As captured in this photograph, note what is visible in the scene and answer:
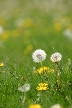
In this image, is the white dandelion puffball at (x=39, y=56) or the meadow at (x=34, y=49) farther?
the white dandelion puffball at (x=39, y=56)

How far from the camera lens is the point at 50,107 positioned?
3.57m

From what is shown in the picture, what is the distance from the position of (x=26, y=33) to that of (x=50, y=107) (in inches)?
422

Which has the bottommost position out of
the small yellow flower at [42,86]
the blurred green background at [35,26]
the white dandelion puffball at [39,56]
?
the small yellow flower at [42,86]

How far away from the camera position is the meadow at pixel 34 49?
397 centimetres

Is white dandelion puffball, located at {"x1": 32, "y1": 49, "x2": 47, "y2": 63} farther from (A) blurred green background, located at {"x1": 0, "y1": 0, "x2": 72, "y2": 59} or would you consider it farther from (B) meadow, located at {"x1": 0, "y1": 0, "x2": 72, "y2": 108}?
(A) blurred green background, located at {"x1": 0, "y1": 0, "x2": 72, "y2": 59}

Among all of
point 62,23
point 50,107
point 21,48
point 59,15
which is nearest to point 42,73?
point 50,107

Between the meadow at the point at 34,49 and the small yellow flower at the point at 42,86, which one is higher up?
the meadow at the point at 34,49

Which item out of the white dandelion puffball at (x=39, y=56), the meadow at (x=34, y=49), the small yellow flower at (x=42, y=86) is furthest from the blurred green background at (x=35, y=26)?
the small yellow flower at (x=42, y=86)

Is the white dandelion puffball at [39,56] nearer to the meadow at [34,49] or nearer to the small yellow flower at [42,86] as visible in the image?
the meadow at [34,49]

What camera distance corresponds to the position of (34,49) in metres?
11.0

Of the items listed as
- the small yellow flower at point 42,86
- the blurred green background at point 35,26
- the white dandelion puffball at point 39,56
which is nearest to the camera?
the small yellow flower at point 42,86

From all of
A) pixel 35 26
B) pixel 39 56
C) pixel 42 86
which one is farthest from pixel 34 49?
pixel 42 86

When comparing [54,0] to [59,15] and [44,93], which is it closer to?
[59,15]

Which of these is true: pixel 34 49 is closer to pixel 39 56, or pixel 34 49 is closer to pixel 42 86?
pixel 39 56
